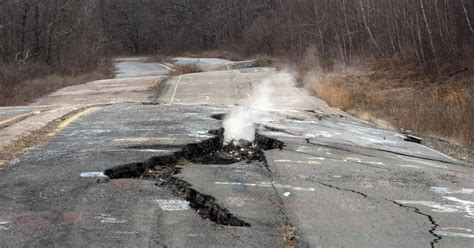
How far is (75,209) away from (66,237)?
71 cm

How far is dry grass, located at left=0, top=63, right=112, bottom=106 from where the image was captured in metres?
23.5

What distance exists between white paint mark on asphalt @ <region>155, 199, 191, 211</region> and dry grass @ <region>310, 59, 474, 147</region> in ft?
31.7

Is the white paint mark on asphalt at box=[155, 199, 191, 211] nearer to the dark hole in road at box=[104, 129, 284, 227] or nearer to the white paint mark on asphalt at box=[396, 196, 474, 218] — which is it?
the dark hole in road at box=[104, 129, 284, 227]

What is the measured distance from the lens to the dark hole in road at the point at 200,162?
17.1 ft

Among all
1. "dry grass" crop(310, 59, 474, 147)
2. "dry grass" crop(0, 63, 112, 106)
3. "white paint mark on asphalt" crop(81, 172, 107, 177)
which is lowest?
"dry grass" crop(0, 63, 112, 106)

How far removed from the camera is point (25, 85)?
2841 cm

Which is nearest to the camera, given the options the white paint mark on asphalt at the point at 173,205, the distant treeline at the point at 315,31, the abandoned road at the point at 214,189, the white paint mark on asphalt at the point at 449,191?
the abandoned road at the point at 214,189

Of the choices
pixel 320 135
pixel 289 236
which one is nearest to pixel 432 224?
pixel 289 236

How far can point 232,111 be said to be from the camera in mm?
13195

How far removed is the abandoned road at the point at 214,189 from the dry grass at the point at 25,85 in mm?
14154

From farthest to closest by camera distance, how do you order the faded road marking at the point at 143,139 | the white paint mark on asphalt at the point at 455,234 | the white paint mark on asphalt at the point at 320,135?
the white paint mark on asphalt at the point at 320,135 < the faded road marking at the point at 143,139 < the white paint mark on asphalt at the point at 455,234

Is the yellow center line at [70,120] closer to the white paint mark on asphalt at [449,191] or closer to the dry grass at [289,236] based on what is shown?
the dry grass at [289,236]

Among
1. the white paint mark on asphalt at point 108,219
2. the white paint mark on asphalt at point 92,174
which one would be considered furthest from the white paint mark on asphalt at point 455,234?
the white paint mark on asphalt at point 92,174

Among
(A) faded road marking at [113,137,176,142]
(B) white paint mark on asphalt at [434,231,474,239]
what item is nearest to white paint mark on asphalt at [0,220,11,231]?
(B) white paint mark on asphalt at [434,231,474,239]
